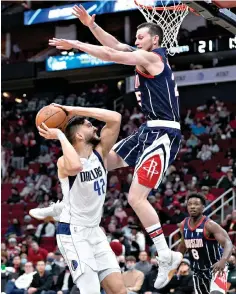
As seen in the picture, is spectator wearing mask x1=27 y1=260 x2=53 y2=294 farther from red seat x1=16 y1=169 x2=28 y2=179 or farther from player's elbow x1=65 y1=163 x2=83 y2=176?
red seat x1=16 y1=169 x2=28 y2=179

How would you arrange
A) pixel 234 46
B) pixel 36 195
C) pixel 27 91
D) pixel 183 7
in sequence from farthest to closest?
pixel 27 91, pixel 36 195, pixel 234 46, pixel 183 7

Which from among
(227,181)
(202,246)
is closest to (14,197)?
(227,181)

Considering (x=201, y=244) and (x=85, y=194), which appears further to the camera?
(x=201, y=244)

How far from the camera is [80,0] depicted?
22.3 m

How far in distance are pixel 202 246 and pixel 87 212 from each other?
89.9 inches

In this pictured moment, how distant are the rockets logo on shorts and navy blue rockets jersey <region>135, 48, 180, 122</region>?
16.5 inches

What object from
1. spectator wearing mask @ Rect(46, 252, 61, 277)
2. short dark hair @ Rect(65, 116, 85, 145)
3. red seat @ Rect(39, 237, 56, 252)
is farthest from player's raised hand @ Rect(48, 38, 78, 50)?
red seat @ Rect(39, 237, 56, 252)

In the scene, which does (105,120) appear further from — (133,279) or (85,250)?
(133,279)

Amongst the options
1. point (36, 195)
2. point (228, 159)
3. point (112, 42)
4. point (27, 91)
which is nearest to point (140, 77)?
point (112, 42)

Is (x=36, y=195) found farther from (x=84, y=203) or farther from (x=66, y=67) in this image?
(x=84, y=203)

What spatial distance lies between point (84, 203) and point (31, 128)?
19369 mm

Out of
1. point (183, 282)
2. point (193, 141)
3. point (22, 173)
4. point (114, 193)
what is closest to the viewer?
point (183, 282)

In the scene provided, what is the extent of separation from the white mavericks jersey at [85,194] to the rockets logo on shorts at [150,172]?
1.21 feet

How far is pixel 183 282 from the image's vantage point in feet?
39.7
